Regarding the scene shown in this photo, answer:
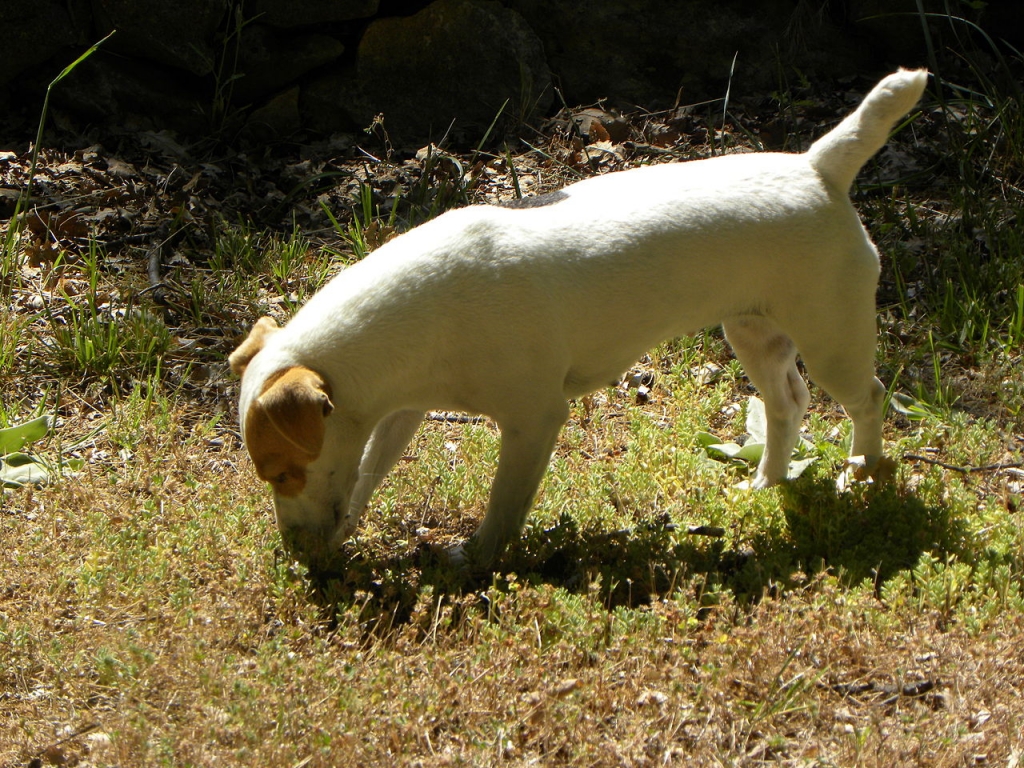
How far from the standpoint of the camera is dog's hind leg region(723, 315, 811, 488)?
14.6ft

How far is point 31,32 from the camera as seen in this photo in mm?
6703

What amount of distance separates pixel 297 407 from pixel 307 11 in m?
4.63

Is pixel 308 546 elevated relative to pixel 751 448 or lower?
elevated

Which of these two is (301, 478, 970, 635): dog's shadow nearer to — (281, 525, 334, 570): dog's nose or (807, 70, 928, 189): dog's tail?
(281, 525, 334, 570): dog's nose

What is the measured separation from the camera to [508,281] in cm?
356

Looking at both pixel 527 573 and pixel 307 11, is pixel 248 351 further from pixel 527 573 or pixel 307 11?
pixel 307 11

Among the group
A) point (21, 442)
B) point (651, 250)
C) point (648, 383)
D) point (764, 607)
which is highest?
point (651, 250)

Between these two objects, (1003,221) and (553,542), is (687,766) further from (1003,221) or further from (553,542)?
(1003,221)

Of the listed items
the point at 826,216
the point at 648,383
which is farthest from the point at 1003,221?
the point at 826,216

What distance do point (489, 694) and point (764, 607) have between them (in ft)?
2.93

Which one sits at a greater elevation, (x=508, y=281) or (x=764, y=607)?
(x=508, y=281)

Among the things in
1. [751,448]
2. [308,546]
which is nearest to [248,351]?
Answer: [308,546]

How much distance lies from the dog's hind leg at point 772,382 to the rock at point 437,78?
3388mm

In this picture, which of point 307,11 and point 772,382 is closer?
point 772,382
